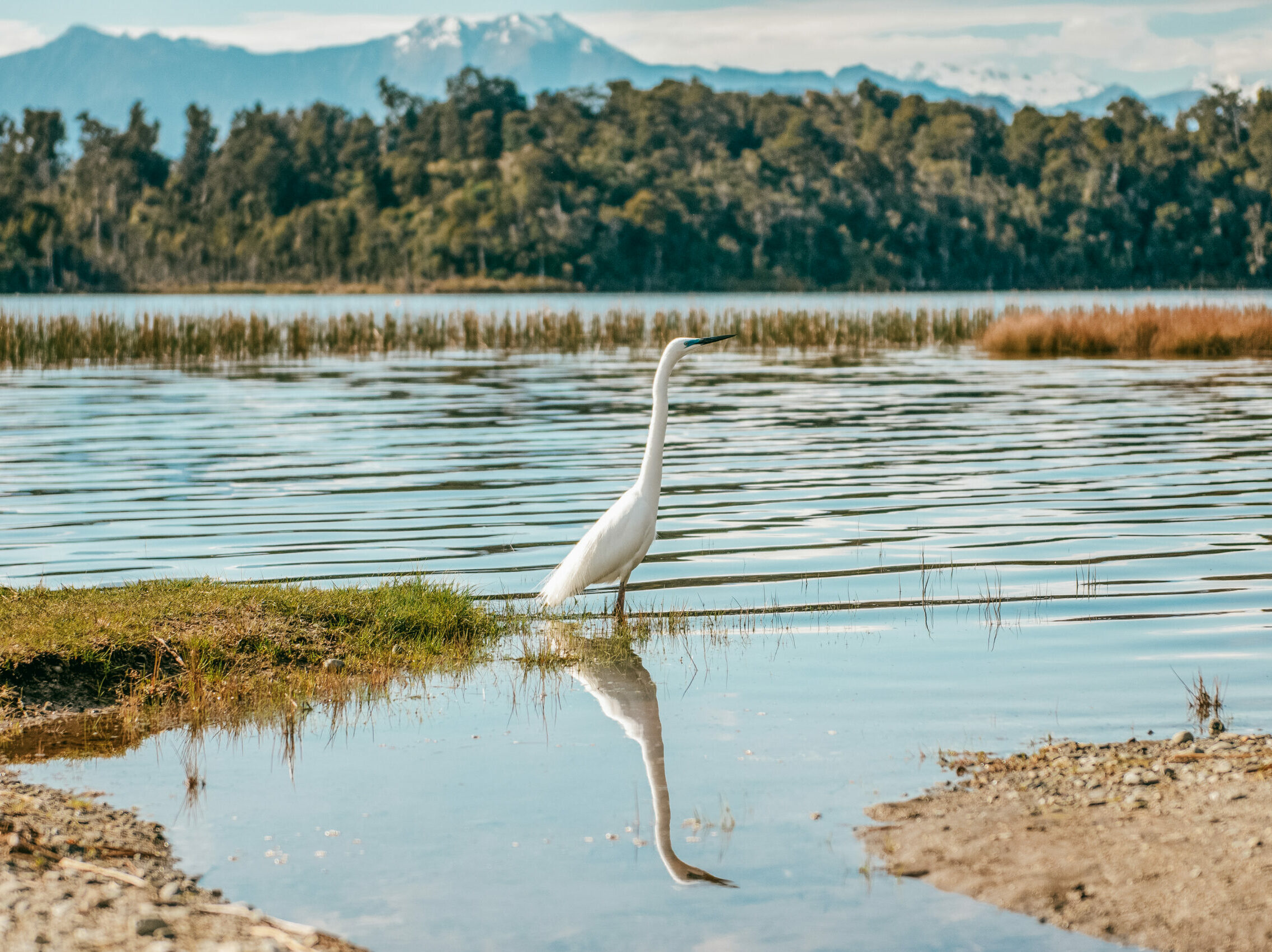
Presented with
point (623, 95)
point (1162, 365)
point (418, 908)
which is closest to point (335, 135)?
point (623, 95)

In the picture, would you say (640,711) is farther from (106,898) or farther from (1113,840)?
(106,898)

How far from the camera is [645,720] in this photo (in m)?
7.83

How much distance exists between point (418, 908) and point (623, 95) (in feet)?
503

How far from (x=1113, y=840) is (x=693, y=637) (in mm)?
4511

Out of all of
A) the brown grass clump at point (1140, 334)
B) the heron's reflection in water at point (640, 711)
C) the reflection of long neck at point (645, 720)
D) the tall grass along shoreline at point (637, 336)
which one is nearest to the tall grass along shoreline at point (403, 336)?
the tall grass along shoreline at point (637, 336)

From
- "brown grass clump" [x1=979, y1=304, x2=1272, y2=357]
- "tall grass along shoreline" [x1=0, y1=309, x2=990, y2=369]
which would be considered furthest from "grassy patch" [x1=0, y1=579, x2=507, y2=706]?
"brown grass clump" [x1=979, y1=304, x2=1272, y2=357]

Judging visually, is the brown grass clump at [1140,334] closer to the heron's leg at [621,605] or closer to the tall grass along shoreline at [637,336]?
the tall grass along shoreline at [637,336]

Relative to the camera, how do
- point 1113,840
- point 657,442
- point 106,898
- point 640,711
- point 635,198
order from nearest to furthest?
point 106,898 → point 1113,840 → point 640,711 → point 657,442 → point 635,198

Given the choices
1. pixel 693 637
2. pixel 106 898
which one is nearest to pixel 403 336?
pixel 693 637

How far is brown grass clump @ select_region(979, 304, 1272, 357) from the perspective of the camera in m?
41.8

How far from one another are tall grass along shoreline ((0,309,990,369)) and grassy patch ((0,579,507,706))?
104ft

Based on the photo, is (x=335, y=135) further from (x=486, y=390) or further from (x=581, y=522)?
(x=581, y=522)

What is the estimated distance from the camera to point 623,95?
15250 centimetres

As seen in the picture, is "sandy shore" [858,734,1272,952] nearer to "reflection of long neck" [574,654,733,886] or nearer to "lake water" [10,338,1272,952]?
"lake water" [10,338,1272,952]
